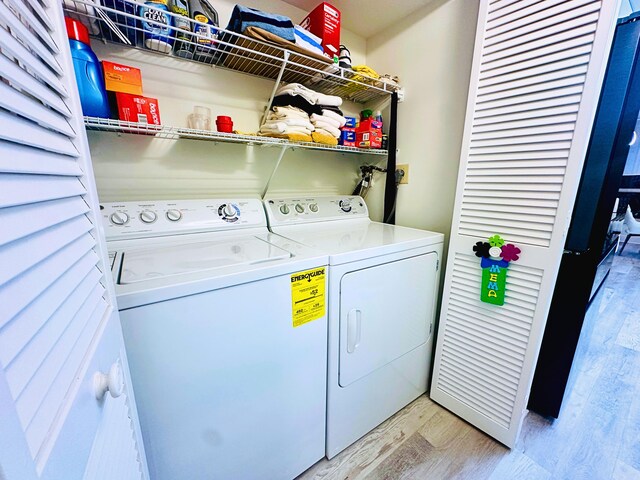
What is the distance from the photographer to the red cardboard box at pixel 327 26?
1.52 m

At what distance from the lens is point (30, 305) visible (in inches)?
13.2

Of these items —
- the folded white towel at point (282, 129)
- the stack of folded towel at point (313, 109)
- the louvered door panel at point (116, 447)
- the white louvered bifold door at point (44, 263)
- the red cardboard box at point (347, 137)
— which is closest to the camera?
the white louvered bifold door at point (44, 263)

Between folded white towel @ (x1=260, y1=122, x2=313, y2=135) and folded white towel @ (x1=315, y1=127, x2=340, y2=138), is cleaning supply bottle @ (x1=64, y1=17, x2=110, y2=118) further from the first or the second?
folded white towel @ (x1=315, y1=127, x2=340, y2=138)

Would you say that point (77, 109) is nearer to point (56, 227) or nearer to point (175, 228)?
point (56, 227)

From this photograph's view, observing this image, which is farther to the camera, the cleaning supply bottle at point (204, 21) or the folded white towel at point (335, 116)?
the folded white towel at point (335, 116)

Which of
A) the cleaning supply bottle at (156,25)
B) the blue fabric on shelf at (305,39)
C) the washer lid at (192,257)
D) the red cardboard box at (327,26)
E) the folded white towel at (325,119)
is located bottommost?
the washer lid at (192,257)

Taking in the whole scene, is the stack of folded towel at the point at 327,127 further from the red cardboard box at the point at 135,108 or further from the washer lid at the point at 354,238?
the red cardboard box at the point at 135,108

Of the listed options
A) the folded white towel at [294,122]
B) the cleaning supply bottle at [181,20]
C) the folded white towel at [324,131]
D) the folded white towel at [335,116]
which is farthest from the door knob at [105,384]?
the folded white towel at [335,116]

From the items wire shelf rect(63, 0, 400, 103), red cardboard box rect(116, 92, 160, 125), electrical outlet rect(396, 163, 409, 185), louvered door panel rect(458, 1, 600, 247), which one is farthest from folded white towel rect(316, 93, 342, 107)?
red cardboard box rect(116, 92, 160, 125)

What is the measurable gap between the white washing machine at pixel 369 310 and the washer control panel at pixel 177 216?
0.48ft

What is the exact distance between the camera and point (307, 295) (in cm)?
112

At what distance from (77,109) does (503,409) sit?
2.12 m

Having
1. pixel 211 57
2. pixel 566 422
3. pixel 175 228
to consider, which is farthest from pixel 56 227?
pixel 566 422

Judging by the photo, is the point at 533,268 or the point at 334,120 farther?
the point at 334,120
